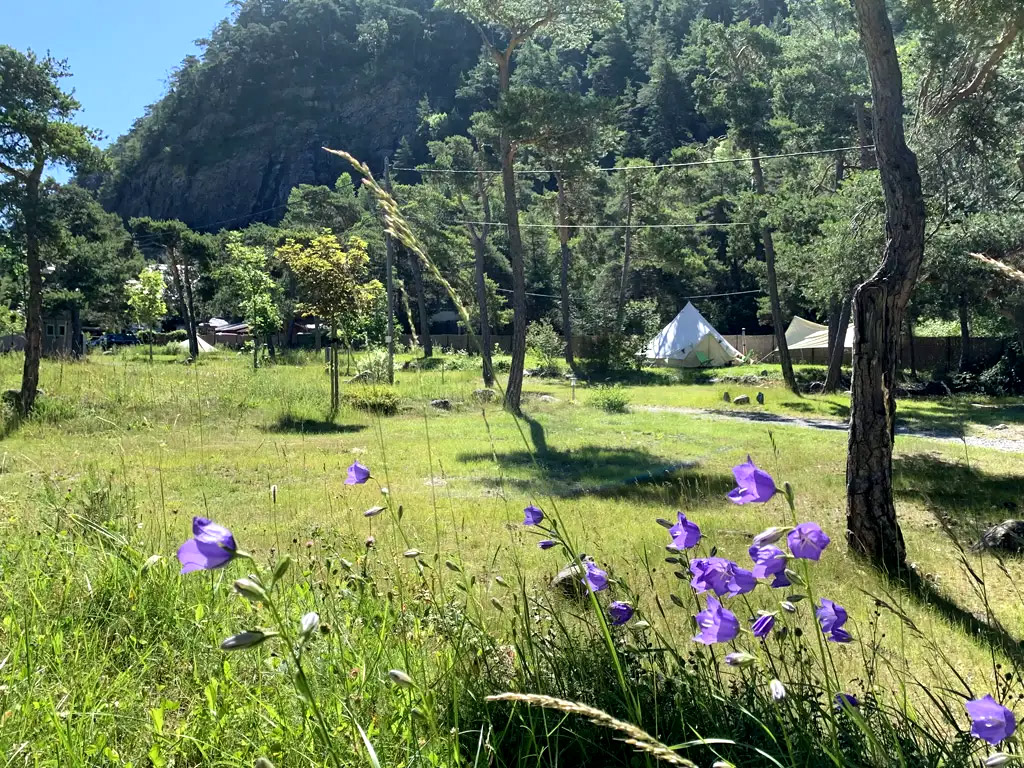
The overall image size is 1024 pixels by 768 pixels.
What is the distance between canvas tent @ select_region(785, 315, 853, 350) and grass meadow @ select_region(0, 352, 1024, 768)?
2325 cm

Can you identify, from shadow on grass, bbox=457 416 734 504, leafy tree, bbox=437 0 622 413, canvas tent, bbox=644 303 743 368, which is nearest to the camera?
shadow on grass, bbox=457 416 734 504

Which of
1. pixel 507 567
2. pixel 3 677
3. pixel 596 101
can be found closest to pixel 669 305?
pixel 596 101

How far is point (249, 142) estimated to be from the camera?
354ft

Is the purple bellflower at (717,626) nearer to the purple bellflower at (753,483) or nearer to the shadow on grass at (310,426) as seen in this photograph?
the purple bellflower at (753,483)

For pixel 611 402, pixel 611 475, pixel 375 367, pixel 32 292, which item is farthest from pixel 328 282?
pixel 611 475

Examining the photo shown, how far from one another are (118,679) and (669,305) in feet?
149

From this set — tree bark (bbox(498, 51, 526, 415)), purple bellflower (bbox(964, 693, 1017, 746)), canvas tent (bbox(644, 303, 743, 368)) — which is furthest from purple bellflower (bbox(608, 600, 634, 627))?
canvas tent (bbox(644, 303, 743, 368))

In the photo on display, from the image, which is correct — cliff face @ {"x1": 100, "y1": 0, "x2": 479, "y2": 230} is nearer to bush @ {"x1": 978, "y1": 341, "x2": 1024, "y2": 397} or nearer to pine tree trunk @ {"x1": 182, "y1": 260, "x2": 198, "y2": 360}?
pine tree trunk @ {"x1": 182, "y1": 260, "x2": 198, "y2": 360}

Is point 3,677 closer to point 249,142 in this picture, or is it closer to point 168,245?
point 168,245

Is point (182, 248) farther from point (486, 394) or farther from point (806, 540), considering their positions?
point (806, 540)

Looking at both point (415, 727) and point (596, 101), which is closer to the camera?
point (415, 727)

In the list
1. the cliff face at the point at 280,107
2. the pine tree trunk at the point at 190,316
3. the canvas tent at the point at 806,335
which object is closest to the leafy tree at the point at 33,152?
the pine tree trunk at the point at 190,316

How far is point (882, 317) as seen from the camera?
5.11 meters

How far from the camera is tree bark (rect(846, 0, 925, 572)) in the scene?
201 inches
